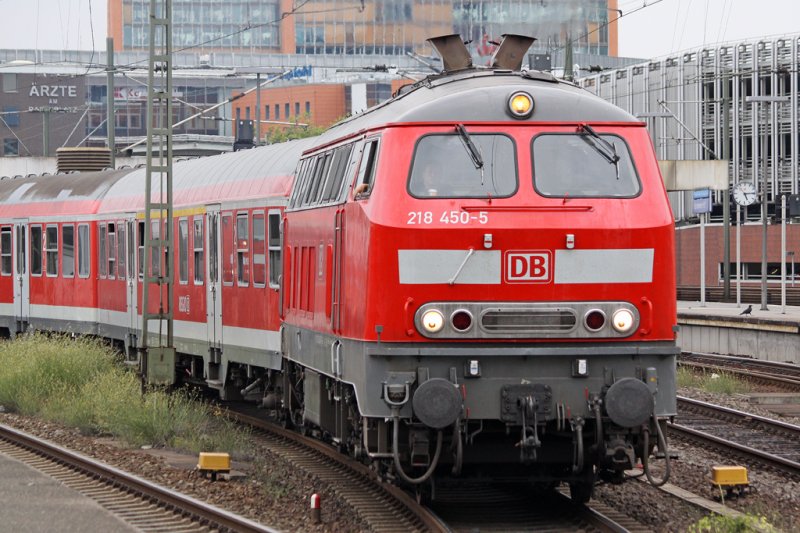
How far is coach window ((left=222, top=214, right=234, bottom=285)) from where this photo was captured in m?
18.7

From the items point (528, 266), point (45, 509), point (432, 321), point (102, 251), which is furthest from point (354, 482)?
point (102, 251)

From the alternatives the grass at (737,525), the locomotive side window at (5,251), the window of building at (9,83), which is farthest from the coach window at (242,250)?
the window of building at (9,83)

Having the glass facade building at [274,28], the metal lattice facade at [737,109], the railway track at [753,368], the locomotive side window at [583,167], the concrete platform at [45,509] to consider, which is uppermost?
the glass facade building at [274,28]

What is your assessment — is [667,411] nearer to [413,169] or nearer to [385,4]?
[413,169]

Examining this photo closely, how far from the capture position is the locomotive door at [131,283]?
23.2 meters

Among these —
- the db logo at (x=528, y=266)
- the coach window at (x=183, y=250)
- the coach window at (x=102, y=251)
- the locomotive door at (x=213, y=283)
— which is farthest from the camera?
the coach window at (x=102, y=251)

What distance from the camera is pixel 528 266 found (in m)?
10.6

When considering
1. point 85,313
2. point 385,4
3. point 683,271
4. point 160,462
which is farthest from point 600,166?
point 683,271

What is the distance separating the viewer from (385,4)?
50.5m

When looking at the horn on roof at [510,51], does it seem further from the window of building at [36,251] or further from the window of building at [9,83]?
the window of building at [9,83]

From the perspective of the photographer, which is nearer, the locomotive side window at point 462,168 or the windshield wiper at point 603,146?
the locomotive side window at point 462,168

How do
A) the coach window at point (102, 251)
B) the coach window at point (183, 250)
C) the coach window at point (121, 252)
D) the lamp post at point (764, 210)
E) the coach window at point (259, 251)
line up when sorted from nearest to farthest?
the coach window at point (259, 251) → the coach window at point (183, 250) → the coach window at point (121, 252) → the coach window at point (102, 251) → the lamp post at point (764, 210)

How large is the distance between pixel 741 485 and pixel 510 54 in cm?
435

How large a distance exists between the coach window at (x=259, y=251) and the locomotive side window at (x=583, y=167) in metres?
6.89
